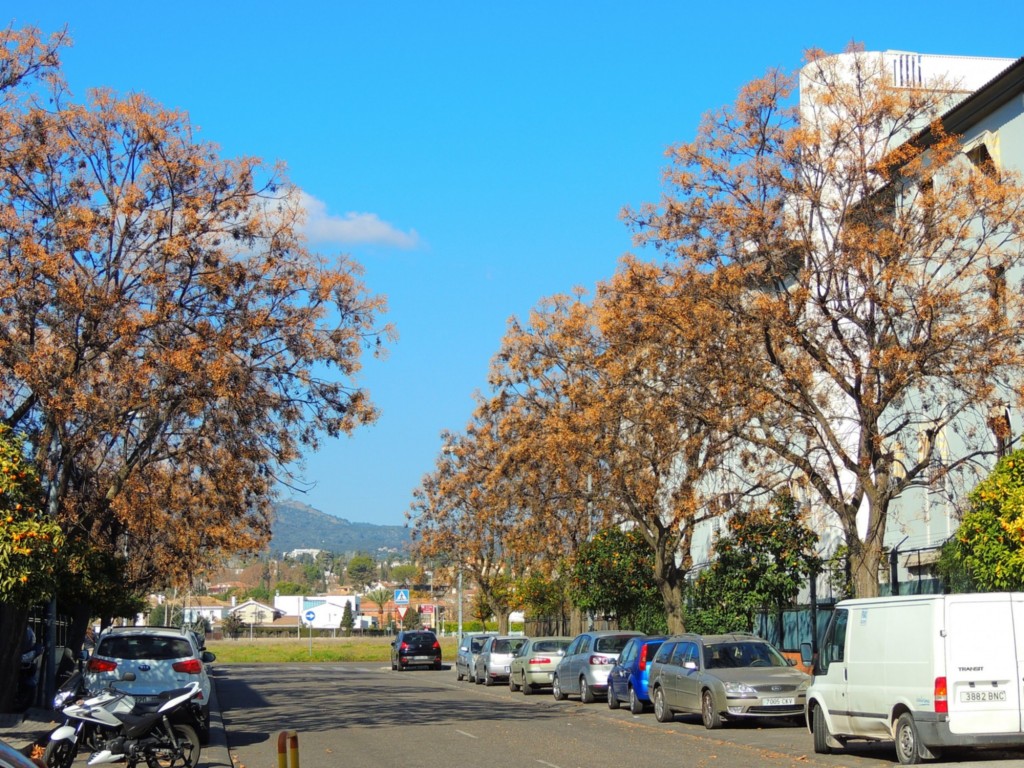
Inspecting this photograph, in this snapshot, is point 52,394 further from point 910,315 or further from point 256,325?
point 910,315

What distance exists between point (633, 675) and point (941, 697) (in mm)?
12523

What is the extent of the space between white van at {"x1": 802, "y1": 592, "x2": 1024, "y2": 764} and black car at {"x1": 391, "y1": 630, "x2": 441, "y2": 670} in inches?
1622

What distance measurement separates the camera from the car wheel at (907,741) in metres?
14.7

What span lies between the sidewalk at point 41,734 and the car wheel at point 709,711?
26.6 feet

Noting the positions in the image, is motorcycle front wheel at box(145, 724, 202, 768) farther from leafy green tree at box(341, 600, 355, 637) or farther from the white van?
leafy green tree at box(341, 600, 355, 637)

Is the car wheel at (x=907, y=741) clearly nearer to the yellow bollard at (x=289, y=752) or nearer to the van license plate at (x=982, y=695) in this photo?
the van license plate at (x=982, y=695)

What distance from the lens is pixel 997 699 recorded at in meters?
14.2

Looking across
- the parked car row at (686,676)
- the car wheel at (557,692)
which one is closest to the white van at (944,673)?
the parked car row at (686,676)

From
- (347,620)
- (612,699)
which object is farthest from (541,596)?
(347,620)

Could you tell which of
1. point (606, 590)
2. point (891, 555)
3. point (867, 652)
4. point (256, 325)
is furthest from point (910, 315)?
point (606, 590)

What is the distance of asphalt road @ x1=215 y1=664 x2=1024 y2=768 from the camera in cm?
1689

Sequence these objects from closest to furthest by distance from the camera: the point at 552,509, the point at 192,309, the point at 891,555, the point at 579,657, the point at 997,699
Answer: the point at 997,699, the point at 192,309, the point at 891,555, the point at 579,657, the point at 552,509

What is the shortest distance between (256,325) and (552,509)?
16.6 meters

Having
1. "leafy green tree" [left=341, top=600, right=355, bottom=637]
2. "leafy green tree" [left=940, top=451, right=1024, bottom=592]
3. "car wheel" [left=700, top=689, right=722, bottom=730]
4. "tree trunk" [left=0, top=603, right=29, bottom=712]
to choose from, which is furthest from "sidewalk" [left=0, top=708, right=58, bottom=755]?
"leafy green tree" [left=341, top=600, right=355, bottom=637]
